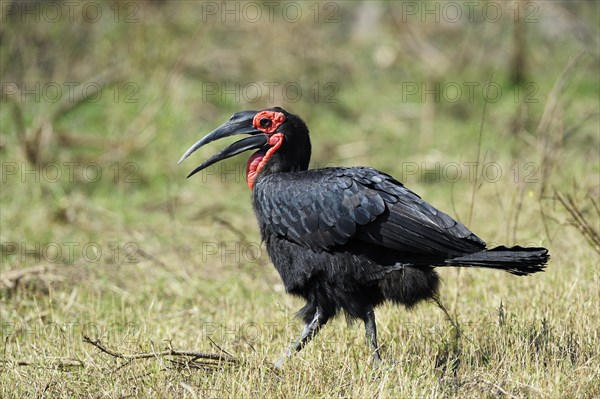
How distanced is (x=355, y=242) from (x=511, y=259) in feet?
2.56

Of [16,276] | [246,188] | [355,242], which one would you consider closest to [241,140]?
[355,242]

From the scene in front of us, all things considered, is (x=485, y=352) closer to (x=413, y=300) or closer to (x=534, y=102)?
(x=413, y=300)

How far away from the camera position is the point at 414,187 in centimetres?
877

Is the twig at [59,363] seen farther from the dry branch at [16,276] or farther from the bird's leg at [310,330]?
the dry branch at [16,276]

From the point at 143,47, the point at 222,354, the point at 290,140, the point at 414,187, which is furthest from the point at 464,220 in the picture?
the point at 143,47

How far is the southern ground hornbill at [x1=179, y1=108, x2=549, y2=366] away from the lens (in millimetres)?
4203

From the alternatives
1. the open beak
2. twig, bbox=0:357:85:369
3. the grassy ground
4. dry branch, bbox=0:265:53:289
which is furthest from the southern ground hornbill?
dry branch, bbox=0:265:53:289

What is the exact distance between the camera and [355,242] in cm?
439

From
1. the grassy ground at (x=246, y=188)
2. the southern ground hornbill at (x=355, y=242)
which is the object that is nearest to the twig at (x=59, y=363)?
the grassy ground at (x=246, y=188)

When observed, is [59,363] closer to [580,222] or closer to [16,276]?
[16,276]

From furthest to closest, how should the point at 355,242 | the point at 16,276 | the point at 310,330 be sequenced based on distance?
the point at 16,276 → the point at 310,330 → the point at 355,242

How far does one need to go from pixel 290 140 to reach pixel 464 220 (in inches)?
118

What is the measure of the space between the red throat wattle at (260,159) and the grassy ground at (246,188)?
71cm

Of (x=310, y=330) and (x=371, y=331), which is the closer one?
(x=371, y=331)
